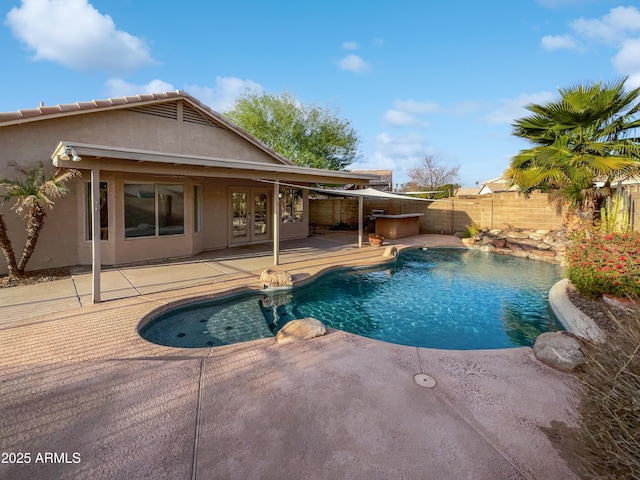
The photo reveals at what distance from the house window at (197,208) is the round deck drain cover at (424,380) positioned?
35.5ft

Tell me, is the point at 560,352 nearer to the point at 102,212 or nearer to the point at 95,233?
the point at 95,233

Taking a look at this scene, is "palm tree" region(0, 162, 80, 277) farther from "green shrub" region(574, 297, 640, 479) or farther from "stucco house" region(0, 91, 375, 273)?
"green shrub" region(574, 297, 640, 479)

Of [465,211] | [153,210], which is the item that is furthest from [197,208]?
[465,211]

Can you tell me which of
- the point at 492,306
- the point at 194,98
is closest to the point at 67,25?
the point at 194,98

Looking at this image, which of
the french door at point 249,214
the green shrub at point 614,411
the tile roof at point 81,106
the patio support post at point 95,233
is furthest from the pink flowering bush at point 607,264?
the tile roof at point 81,106

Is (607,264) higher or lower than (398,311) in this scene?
higher

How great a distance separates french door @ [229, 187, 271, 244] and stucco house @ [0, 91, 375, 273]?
0.18 meters

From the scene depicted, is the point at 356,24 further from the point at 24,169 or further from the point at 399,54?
the point at 24,169

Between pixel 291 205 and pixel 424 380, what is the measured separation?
15008 millimetres

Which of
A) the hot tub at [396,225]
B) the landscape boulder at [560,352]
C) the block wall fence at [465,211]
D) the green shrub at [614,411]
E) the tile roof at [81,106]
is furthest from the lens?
the hot tub at [396,225]

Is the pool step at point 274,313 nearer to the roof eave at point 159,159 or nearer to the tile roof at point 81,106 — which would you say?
the roof eave at point 159,159

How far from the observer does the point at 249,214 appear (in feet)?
51.2

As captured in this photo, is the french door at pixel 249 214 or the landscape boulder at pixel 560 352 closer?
the landscape boulder at pixel 560 352

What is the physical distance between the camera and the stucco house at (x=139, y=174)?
29.3 ft
